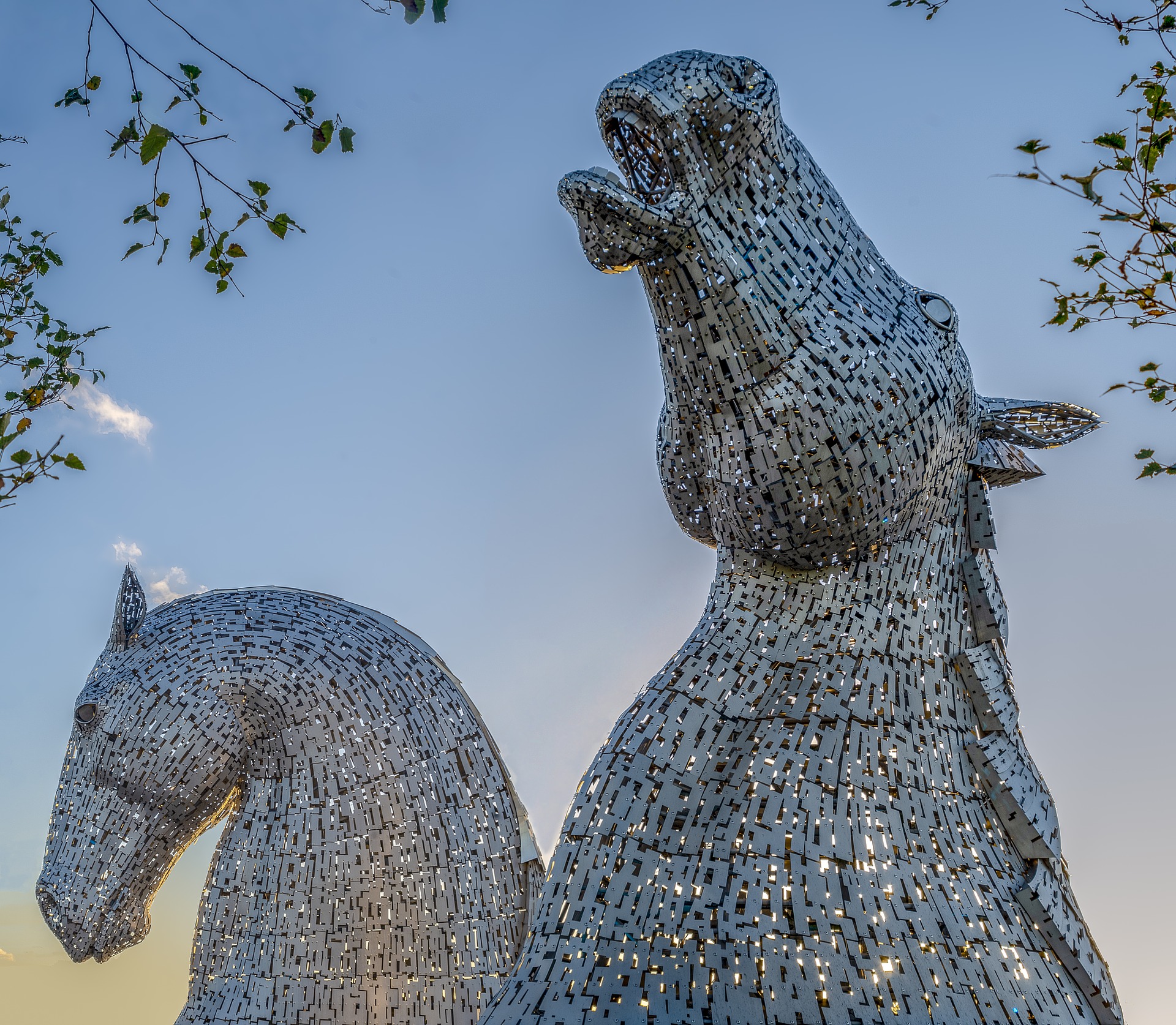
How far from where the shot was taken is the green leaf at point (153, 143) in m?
2.06

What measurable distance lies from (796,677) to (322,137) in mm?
1618

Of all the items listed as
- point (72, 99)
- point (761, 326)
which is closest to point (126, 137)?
point (72, 99)

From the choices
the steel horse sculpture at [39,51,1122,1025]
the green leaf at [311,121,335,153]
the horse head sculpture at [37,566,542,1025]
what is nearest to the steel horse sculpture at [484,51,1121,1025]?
the steel horse sculpture at [39,51,1122,1025]

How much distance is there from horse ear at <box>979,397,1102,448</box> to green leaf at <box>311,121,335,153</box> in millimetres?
1689

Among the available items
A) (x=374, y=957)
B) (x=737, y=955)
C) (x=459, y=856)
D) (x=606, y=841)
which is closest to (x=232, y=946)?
(x=374, y=957)

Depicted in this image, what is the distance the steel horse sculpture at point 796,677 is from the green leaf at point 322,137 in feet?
2.28

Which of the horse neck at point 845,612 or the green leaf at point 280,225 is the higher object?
the green leaf at point 280,225

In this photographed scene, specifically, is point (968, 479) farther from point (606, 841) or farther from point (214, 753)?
point (214, 753)

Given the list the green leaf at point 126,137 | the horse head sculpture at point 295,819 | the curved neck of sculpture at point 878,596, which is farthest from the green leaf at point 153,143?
the horse head sculpture at point 295,819

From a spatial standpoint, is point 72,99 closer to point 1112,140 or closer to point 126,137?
point 126,137

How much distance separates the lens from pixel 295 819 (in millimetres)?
3180

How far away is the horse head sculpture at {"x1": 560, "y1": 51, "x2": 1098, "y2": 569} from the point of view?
6.71 feet

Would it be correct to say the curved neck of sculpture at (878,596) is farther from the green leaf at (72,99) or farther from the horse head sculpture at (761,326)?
the green leaf at (72,99)

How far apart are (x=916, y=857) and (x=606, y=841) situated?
1.91 feet
